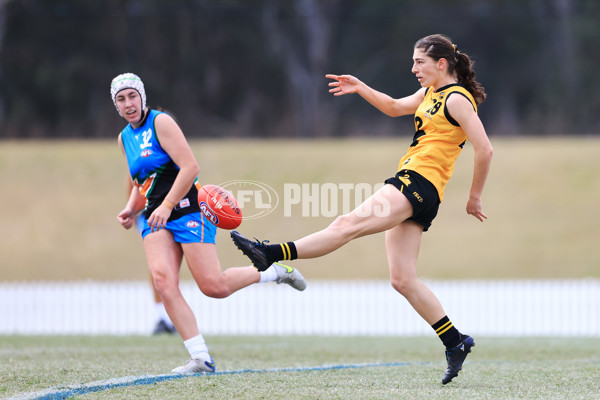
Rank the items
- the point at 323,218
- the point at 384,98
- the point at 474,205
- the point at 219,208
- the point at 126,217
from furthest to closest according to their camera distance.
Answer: the point at 323,218 < the point at 126,217 < the point at 384,98 < the point at 219,208 < the point at 474,205

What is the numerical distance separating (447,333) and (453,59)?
1.62 m

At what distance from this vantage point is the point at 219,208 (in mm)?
5293

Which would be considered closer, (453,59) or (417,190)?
(417,190)

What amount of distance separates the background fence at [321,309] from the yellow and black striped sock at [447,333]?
7824mm

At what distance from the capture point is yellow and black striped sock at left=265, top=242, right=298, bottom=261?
15.5ft

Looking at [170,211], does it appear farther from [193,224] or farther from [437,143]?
[437,143]

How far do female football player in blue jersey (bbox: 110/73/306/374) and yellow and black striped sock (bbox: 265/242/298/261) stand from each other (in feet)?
2.35

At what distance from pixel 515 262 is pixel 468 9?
54.9 feet

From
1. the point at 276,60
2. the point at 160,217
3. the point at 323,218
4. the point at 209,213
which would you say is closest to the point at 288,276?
the point at 209,213

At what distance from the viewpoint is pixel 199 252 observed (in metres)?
5.32

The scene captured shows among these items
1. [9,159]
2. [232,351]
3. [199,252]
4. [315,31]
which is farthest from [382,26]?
[199,252]

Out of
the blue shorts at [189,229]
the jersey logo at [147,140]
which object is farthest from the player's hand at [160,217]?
the jersey logo at [147,140]

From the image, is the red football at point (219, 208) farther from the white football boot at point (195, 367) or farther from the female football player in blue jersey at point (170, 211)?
the white football boot at point (195, 367)

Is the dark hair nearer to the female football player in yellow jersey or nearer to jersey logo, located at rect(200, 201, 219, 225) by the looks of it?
the female football player in yellow jersey
